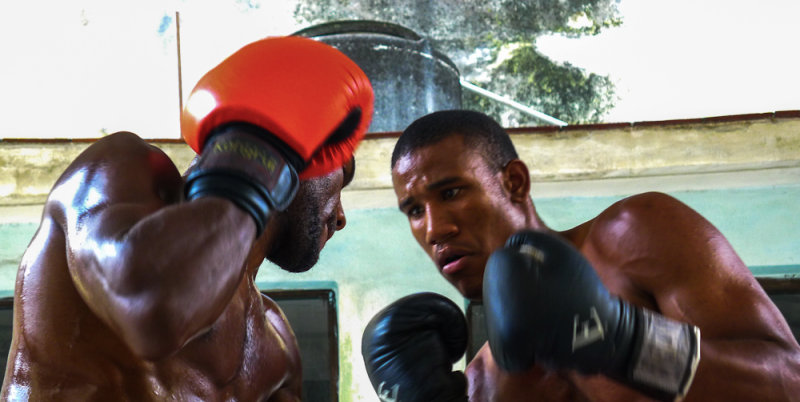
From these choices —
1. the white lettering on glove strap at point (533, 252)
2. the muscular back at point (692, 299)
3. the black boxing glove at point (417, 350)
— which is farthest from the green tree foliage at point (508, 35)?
the white lettering on glove strap at point (533, 252)

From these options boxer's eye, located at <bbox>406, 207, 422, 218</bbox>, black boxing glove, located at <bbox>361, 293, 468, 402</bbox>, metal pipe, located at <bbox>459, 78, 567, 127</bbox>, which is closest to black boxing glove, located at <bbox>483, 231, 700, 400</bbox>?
black boxing glove, located at <bbox>361, 293, 468, 402</bbox>

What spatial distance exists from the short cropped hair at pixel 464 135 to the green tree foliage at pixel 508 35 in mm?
6700

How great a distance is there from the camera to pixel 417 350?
2.02m

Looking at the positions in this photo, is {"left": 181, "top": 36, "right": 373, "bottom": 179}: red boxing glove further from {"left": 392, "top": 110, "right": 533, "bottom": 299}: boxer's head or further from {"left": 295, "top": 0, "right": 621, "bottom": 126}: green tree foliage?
{"left": 295, "top": 0, "right": 621, "bottom": 126}: green tree foliage

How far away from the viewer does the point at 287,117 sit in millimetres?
1503

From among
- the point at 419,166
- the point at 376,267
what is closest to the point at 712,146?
the point at 376,267

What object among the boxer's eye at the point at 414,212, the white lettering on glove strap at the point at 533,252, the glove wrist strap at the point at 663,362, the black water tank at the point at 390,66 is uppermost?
the white lettering on glove strap at the point at 533,252

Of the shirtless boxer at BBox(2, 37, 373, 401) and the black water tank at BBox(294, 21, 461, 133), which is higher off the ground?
the shirtless boxer at BBox(2, 37, 373, 401)

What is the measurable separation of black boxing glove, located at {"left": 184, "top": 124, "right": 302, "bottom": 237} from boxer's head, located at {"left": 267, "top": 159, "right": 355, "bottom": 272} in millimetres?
641

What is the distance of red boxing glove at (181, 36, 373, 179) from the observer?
1495 mm

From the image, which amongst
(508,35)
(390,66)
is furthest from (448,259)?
(508,35)

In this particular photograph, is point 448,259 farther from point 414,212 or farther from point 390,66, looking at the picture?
point 390,66

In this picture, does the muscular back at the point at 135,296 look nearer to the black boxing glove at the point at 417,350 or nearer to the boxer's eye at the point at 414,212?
the black boxing glove at the point at 417,350

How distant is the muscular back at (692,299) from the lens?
1487 millimetres
